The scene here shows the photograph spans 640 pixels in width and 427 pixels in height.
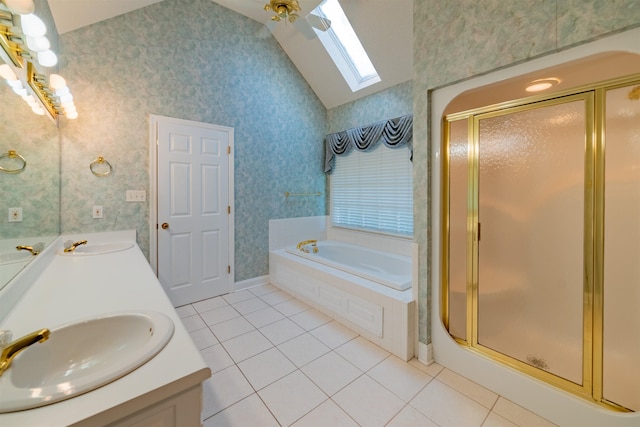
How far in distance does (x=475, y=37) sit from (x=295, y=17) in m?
1.38

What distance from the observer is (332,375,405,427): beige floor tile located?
1538 millimetres

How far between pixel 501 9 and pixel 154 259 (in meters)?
3.45

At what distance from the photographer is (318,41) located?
3.33m

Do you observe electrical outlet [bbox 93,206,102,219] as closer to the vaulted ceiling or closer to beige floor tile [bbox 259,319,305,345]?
the vaulted ceiling

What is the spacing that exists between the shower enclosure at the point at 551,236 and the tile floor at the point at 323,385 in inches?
15.7

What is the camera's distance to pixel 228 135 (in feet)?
10.6

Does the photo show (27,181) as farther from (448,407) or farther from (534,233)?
(534,233)

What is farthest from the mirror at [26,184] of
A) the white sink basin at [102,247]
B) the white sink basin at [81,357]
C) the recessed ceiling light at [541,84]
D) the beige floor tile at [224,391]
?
the recessed ceiling light at [541,84]

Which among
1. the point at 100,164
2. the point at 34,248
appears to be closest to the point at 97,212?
the point at 100,164

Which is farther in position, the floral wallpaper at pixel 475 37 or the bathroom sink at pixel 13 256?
the floral wallpaper at pixel 475 37

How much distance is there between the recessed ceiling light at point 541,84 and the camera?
5.20ft

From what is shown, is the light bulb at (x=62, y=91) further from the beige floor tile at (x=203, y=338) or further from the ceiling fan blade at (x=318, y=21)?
the beige floor tile at (x=203, y=338)

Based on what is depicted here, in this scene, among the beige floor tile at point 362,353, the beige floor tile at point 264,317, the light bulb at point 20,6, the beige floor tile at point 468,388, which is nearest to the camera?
the light bulb at point 20,6

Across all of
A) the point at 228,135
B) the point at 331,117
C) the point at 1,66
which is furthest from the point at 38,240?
the point at 331,117
